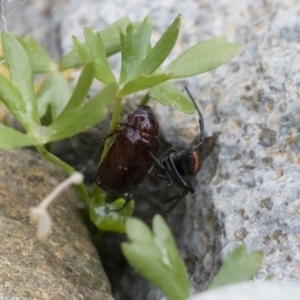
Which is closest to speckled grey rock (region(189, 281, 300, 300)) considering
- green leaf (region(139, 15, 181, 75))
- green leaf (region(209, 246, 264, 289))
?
green leaf (region(209, 246, 264, 289))

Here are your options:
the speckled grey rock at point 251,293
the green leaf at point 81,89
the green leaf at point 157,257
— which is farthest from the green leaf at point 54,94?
the speckled grey rock at point 251,293

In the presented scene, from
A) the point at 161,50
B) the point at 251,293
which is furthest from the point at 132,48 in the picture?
the point at 251,293

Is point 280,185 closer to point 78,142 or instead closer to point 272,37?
point 272,37

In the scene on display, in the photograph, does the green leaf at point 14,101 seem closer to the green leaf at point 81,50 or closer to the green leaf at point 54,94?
the green leaf at point 81,50

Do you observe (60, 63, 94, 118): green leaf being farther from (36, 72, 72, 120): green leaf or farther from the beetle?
(36, 72, 72, 120): green leaf

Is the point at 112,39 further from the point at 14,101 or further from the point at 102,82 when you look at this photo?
the point at 14,101
